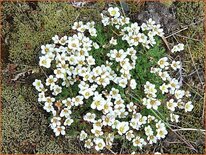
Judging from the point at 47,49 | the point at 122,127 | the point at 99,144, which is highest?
the point at 47,49

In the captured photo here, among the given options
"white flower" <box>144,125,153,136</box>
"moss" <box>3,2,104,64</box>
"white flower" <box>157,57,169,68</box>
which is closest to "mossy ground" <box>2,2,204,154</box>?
"moss" <box>3,2,104,64</box>

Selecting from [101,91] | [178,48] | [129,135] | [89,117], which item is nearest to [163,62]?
[178,48]

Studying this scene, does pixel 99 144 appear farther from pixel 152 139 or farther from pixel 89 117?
pixel 152 139

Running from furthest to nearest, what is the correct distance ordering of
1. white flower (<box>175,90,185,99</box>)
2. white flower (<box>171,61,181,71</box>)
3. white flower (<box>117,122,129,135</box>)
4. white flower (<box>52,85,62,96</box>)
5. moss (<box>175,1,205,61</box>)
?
moss (<box>175,1,205,61</box>), white flower (<box>171,61,181,71</box>), white flower (<box>175,90,185,99</box>), white flower (<box>52,85,62,96</box>), white flower (<box>117,122,129,135</box>)

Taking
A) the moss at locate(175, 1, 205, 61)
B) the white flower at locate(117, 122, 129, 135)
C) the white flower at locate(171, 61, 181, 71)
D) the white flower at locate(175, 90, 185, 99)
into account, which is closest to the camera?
the white flower at locate(117, 122, 129, 135)

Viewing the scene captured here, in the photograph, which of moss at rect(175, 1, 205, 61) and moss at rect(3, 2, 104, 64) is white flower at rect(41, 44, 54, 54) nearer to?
moss at rect(3, 2, 104, 64)

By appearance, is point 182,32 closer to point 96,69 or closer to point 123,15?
point 123,15
